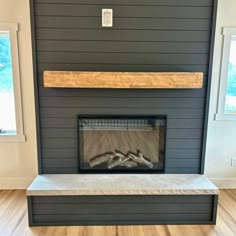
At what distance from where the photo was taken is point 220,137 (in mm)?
3172

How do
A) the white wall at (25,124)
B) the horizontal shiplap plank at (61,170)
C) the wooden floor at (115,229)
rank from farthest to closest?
the white wall at (25,124)
the horizontal shiplap plank at (61,170)
the wooden floor at (115,229)

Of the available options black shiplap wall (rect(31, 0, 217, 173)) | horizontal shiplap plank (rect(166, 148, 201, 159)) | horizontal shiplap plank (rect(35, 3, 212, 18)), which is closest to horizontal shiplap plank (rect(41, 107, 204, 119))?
black shiplap wall (rect(31, 0, 217, 173))

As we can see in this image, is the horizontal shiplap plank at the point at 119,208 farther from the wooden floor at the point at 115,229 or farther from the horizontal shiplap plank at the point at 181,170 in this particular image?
the horizontal shiplap plank at the point at 181,170

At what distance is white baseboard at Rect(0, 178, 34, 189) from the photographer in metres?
3.15

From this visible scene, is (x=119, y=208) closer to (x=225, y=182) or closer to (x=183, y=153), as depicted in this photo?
(x=183, y=153)

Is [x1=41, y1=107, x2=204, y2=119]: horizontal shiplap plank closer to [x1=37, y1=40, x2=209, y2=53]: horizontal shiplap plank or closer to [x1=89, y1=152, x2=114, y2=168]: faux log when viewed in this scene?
[x1=89, y1=152, x2=114, y2=168]: faux log

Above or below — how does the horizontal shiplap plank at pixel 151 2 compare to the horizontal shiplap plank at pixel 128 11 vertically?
above

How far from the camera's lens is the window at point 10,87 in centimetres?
286

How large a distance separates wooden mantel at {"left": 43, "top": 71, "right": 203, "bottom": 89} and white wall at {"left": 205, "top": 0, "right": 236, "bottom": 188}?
77 cm

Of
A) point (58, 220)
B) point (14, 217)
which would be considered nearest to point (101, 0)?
point (58, 220)

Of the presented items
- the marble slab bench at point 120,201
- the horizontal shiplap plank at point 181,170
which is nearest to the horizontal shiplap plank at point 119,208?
the marble slab bench at point 120,201

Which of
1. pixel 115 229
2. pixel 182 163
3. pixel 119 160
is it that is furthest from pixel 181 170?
pixel 115 229

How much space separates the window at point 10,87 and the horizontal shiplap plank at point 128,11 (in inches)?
25.8

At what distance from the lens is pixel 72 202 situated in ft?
7.89
